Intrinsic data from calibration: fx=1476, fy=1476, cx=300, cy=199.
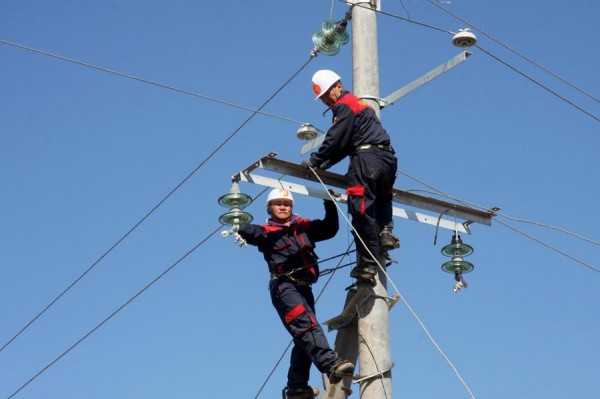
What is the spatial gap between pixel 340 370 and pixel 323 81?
237 cm

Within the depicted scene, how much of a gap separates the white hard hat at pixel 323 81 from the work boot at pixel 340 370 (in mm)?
2218

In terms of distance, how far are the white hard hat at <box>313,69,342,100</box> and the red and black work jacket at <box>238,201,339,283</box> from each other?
0.89m

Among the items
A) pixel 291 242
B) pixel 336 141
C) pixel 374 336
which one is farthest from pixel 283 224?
pixel 374 336

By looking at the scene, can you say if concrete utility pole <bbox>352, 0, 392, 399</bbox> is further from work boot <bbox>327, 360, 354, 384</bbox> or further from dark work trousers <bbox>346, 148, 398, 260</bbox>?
dark work trousers <bbox>346, 148, 398, 260</bbox>

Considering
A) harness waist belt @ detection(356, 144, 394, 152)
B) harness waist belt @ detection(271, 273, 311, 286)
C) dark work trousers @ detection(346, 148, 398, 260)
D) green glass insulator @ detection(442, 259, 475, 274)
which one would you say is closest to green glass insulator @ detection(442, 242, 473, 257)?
green glass insulator @ detection(442, 259, 475, 274)

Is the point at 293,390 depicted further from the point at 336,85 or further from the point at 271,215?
the point at 336,85

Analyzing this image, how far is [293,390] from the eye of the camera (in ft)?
38.2

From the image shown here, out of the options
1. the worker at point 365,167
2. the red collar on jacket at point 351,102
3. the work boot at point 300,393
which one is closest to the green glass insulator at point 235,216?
the worker at point 365,167

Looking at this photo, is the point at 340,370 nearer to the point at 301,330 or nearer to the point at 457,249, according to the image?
the point at 301,330

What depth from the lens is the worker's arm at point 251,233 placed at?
452 inches

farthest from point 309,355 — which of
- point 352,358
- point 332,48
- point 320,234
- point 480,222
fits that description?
point 332,48

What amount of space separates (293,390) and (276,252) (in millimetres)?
1103

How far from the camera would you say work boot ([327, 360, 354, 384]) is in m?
10.9

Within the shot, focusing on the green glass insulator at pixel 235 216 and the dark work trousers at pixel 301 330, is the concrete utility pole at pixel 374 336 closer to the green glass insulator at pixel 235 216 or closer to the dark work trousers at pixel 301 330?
the dark work trousers at pixel 301 330
